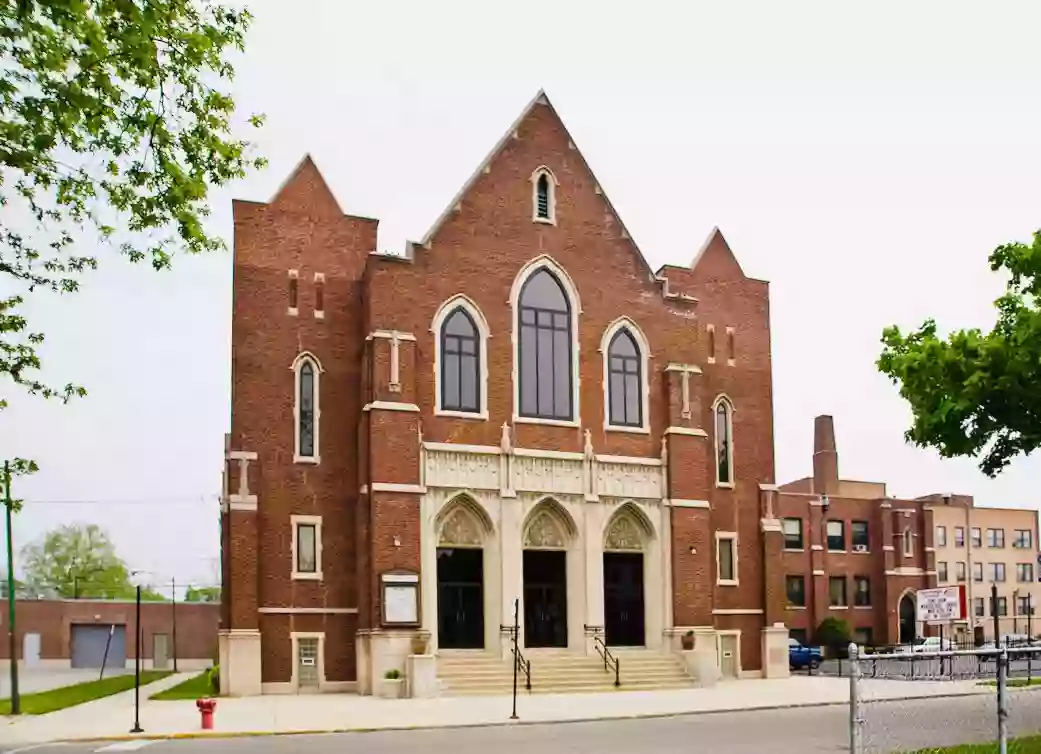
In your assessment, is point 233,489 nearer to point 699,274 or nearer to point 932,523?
point 699,274

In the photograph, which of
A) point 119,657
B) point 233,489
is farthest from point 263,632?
point 119,657

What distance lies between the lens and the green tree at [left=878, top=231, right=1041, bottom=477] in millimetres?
21594

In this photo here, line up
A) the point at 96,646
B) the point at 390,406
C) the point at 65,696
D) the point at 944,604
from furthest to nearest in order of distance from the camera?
the point at 96,646, the point at 65,696, the point at 390,406, the point at 944,604

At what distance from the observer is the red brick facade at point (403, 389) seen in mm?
36625

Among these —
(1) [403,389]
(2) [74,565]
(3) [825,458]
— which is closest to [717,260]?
(1) [403,389]

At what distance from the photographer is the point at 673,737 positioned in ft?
74.1

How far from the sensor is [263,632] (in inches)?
1439

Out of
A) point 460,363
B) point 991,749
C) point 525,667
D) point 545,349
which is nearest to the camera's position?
point 991,749

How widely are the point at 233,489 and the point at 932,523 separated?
2038 inches

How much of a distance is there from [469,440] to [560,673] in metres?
7.18

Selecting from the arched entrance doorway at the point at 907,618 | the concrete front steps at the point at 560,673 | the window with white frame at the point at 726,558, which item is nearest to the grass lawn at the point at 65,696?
the concrete front steps at the point at 560,673

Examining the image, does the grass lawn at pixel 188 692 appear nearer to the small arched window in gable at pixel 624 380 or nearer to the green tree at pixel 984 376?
the small arched window in gable at pixel 624 380

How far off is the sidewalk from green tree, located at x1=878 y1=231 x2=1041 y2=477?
15.5ft

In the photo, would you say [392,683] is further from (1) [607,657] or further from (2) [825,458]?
(2) [825,458]
